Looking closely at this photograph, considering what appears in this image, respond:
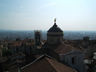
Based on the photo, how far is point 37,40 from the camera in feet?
117

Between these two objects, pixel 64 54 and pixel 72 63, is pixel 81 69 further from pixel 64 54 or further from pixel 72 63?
pixel 64 54

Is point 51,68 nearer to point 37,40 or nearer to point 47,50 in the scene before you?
point 47,50

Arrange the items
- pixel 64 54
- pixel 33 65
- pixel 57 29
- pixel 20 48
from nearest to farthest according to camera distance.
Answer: pixel 33 65, pixel 64 54, pixel 57 29, pixel 20 48

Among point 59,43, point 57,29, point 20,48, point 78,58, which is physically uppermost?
point 57,29

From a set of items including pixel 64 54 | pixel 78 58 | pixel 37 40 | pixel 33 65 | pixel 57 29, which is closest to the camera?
pixel 33 65

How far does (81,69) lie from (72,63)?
195 cm

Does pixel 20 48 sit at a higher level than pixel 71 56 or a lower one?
lower

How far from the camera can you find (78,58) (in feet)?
55.3

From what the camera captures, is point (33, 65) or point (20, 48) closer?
point (33, 65)

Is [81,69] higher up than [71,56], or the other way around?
[71,56]

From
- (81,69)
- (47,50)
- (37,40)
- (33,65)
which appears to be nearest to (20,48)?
(37,40)

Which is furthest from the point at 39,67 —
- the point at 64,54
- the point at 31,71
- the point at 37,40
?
the point at 37,40

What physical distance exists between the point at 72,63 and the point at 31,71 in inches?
290

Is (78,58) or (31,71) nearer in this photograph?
(31,71)
